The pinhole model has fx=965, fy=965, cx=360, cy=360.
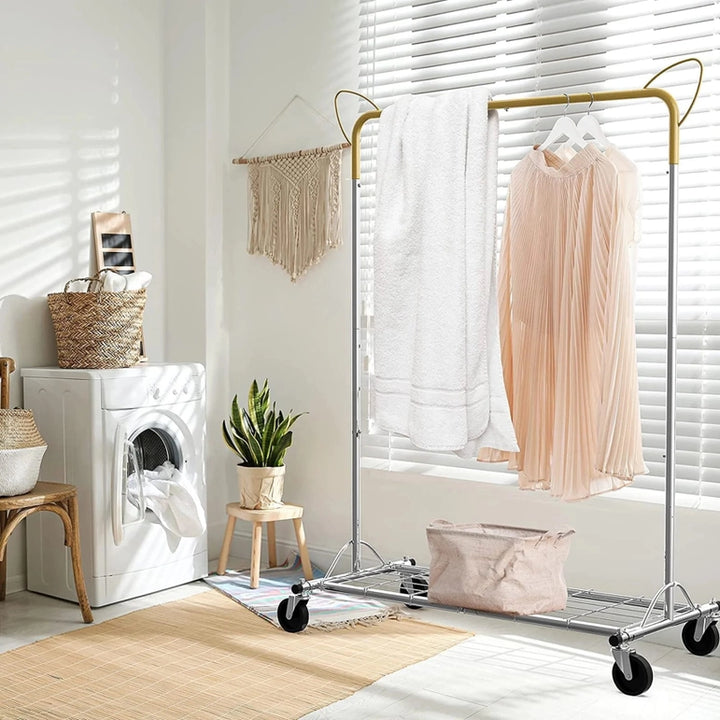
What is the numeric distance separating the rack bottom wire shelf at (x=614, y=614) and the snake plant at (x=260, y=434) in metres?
0.65

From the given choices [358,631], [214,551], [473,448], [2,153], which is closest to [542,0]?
[473,448]

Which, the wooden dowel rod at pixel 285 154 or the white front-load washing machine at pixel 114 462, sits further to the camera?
the wooden dowel rod at pixel 285 154

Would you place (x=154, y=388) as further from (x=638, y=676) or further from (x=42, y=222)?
(x=638, y=676)

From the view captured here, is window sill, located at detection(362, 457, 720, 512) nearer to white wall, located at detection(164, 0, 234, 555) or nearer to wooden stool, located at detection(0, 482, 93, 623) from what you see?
white wall, located at detection(164, 0, 234, 555)

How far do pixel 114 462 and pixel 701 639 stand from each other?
6.41 ft

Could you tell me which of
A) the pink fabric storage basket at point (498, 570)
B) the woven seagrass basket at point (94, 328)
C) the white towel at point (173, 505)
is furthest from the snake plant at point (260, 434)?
the pink fabric storage basket at point (498, 570)

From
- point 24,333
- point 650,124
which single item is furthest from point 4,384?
point 650,124

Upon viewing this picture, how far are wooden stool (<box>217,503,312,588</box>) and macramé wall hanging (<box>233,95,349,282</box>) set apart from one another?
0.95 meters

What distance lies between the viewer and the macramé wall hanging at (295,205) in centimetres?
378

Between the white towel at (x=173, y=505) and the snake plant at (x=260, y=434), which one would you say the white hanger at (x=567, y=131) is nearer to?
the snake plant at (x=260, y=434)

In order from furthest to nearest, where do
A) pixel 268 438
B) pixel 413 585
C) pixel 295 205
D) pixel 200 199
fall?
pixel 200 199, pixel 295 205, pixel 268 438, pixel 413 585

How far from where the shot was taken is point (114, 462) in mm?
3303

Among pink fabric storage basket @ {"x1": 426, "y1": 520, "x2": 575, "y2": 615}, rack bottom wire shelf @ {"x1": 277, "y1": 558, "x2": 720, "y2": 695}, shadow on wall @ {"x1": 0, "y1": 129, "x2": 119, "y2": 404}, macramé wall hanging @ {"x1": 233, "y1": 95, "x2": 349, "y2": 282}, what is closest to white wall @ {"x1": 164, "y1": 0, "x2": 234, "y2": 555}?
macramé wall hanging @ {"x1": 233, "y1": 95, "x2": 349, "y2": 282}

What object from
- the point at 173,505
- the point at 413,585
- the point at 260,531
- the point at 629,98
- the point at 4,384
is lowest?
the point at 413,585
